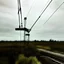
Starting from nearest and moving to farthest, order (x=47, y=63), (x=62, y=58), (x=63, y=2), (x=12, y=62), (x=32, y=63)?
(x=32, y=63)
(x=63, y=2)
(x=62, y=58)
(x=47, y=63)
(x=12, y=62)

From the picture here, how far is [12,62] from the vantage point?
395 inches

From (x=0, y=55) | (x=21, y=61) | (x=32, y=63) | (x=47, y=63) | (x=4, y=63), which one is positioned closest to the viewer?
(x=32, y=63)

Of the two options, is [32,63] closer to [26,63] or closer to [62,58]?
[26,63]

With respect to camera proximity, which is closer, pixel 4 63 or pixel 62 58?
pixel 62 58

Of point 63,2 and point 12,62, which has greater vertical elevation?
point 63,2

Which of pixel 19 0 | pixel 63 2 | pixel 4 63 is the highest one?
pixel 19 0

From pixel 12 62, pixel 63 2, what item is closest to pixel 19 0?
pixel 63 2

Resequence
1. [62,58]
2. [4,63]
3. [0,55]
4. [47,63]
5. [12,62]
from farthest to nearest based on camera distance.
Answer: [0,55] → [4,63] → [12,62] → [47,63] → [62,58]

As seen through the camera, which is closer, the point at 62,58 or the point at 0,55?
the point at 62,58

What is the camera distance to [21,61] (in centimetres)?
386

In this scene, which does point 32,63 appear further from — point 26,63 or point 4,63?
point 4,63

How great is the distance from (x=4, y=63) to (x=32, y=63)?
1027 centimetres

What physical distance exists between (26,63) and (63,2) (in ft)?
5.57

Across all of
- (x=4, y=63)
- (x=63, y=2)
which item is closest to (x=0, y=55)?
(x=4, y=63)
